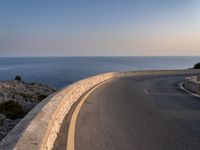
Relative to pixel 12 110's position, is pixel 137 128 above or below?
above

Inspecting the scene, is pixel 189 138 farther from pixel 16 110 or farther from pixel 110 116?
pixel 16 110

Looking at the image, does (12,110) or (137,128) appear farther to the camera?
(12,110)

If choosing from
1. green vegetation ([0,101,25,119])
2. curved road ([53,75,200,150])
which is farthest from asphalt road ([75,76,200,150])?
green vegetation ([0,101,25,119])

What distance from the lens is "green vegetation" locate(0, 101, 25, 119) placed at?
10094 mm

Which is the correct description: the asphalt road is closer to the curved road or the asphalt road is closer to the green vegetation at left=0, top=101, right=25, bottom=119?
the curved road

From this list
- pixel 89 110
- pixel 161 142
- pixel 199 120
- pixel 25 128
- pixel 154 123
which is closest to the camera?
pixel 25 128

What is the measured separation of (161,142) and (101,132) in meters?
1.55

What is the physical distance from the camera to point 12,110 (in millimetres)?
10844

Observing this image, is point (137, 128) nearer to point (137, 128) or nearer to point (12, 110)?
point (137, 128)

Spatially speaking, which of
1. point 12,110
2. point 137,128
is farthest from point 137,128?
point 12,110

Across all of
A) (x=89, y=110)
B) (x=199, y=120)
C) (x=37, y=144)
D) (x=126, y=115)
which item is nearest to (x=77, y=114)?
(x=89, y=110)

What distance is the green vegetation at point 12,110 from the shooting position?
397 inches

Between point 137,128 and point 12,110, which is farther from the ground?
point 137,128

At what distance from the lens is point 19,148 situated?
4.24m
